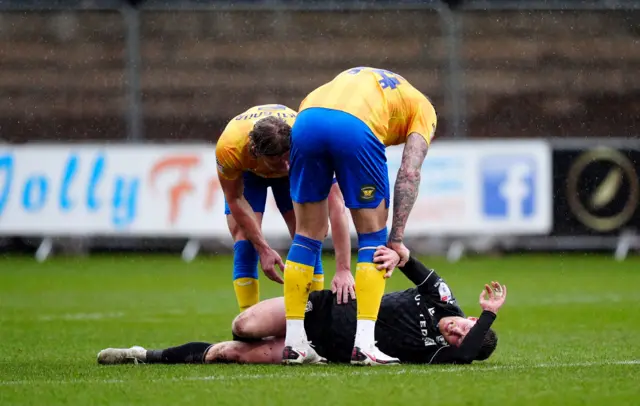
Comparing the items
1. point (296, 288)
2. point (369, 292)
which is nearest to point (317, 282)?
point (296, 288)

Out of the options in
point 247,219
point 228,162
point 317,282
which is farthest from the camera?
point 317,282

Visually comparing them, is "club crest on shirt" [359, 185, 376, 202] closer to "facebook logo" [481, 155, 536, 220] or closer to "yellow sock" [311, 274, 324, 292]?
"yellow sock" [311, 274, 324, 292]

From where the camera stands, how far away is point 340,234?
783cm

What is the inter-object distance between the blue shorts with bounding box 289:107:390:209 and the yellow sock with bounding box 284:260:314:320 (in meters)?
0.50

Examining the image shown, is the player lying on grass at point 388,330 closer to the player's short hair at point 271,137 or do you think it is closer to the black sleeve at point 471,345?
the black sleeve at point 471,345

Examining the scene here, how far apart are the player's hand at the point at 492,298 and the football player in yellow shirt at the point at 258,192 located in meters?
0.81

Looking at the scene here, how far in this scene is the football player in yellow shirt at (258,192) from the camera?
24.7ft

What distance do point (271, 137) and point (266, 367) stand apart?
4.34ft

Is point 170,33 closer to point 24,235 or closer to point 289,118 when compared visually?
point 24,235

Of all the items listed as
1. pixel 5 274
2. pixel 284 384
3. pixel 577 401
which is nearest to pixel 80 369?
pixel 284 384

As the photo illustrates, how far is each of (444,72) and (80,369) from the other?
531 inches

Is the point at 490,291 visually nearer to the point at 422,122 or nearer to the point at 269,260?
the point at 422,122

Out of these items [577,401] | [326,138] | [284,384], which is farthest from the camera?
[326,138]

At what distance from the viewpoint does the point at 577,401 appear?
18.8 feet
